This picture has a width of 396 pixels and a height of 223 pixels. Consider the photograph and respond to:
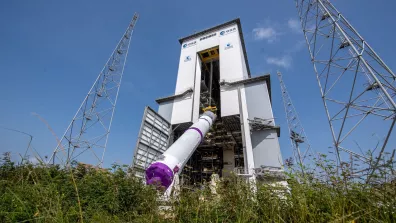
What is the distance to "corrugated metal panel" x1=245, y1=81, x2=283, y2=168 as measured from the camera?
1423cm

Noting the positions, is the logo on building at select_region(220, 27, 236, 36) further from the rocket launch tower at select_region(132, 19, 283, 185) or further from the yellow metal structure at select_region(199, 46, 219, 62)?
the yellow metal structure at select_region(199, 46, 219, 62)

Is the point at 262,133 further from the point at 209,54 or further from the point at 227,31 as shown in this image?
the point at 227,31

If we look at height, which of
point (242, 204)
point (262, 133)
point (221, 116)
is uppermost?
point (221, 116)

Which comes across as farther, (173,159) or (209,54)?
(209,54)

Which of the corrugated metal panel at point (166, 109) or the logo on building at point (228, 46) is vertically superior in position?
the logo on building at point (228, 46)

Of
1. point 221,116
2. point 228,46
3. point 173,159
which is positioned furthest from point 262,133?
point 228,46

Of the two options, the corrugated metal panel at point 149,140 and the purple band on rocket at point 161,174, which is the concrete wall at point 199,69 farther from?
the purple band on rocket at point 161,174

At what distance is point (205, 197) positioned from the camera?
313cm

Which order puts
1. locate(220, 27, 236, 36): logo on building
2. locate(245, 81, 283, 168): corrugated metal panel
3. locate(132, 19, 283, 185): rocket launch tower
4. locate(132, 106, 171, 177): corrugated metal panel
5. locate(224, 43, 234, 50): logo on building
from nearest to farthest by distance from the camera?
locate(132, 106, 171, 177): corrugated metal panel
locate(132, 19, 283, 185): rocket launch tower
locate(245, 81, 283, 168): corrugated metal panel
locate(224, 43, 234, 50): logo on building
locate(220, 27, 236, 36): logo on building

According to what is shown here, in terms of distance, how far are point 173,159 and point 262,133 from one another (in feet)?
30.0

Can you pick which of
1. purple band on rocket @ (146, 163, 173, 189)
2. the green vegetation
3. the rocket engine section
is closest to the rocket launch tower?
the rocket engine section

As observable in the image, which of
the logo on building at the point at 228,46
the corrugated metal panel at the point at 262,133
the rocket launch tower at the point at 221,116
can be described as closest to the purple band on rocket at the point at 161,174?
the rocket launch tower at the point at 221,116

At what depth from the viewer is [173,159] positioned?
31.7ft

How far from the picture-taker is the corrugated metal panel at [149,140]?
12.5 meters
